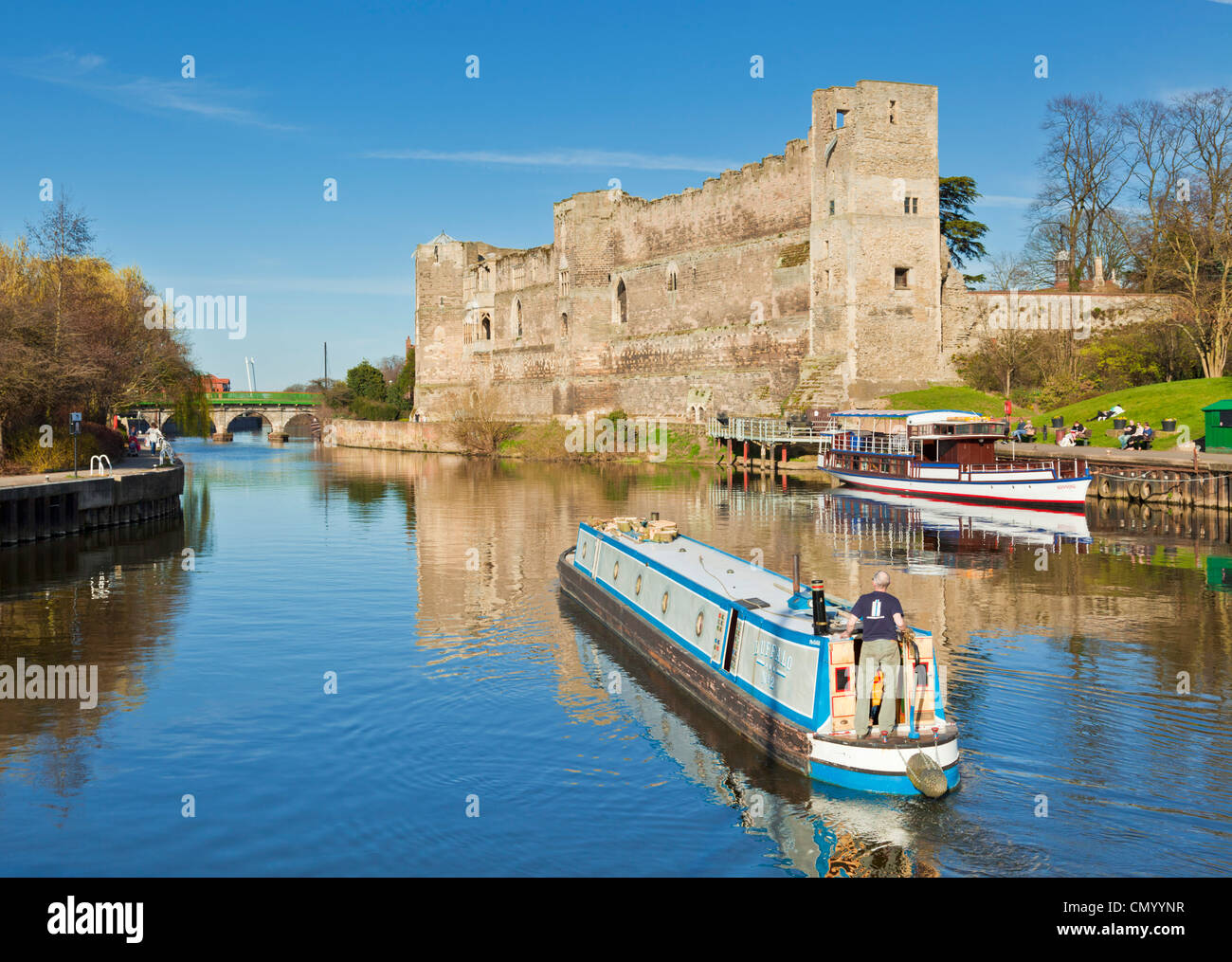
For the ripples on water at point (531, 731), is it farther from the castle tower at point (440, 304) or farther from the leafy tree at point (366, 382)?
the leafy tree at point (366, 382)

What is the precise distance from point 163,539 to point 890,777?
82.2 feet

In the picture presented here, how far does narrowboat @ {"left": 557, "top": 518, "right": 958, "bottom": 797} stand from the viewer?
10.1 m

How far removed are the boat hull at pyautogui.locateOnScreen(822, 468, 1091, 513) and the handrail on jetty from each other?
274 inches

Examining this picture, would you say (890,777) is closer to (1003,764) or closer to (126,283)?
(1003,764)

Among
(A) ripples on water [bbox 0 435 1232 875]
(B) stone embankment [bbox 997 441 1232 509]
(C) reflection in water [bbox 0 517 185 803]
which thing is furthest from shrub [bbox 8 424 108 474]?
(B) stone embankment [bbox 997 441 1232 509]

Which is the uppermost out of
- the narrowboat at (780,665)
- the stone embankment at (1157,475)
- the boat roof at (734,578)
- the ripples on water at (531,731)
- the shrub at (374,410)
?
the shrub at (374,410)

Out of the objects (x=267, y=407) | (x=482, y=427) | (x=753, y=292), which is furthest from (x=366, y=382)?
(x=753, y=292)

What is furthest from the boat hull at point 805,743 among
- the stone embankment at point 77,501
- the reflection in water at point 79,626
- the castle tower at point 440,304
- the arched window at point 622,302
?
the castle tower at point 440,304

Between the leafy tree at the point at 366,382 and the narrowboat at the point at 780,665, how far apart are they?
9186 cm

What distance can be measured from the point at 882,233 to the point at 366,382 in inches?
2664

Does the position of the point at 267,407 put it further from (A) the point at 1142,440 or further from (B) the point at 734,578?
(B) the point at 734,578

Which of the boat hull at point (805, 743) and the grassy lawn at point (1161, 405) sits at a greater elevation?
the grassy lawn at point (1161, 405)

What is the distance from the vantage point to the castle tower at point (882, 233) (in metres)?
48.9
